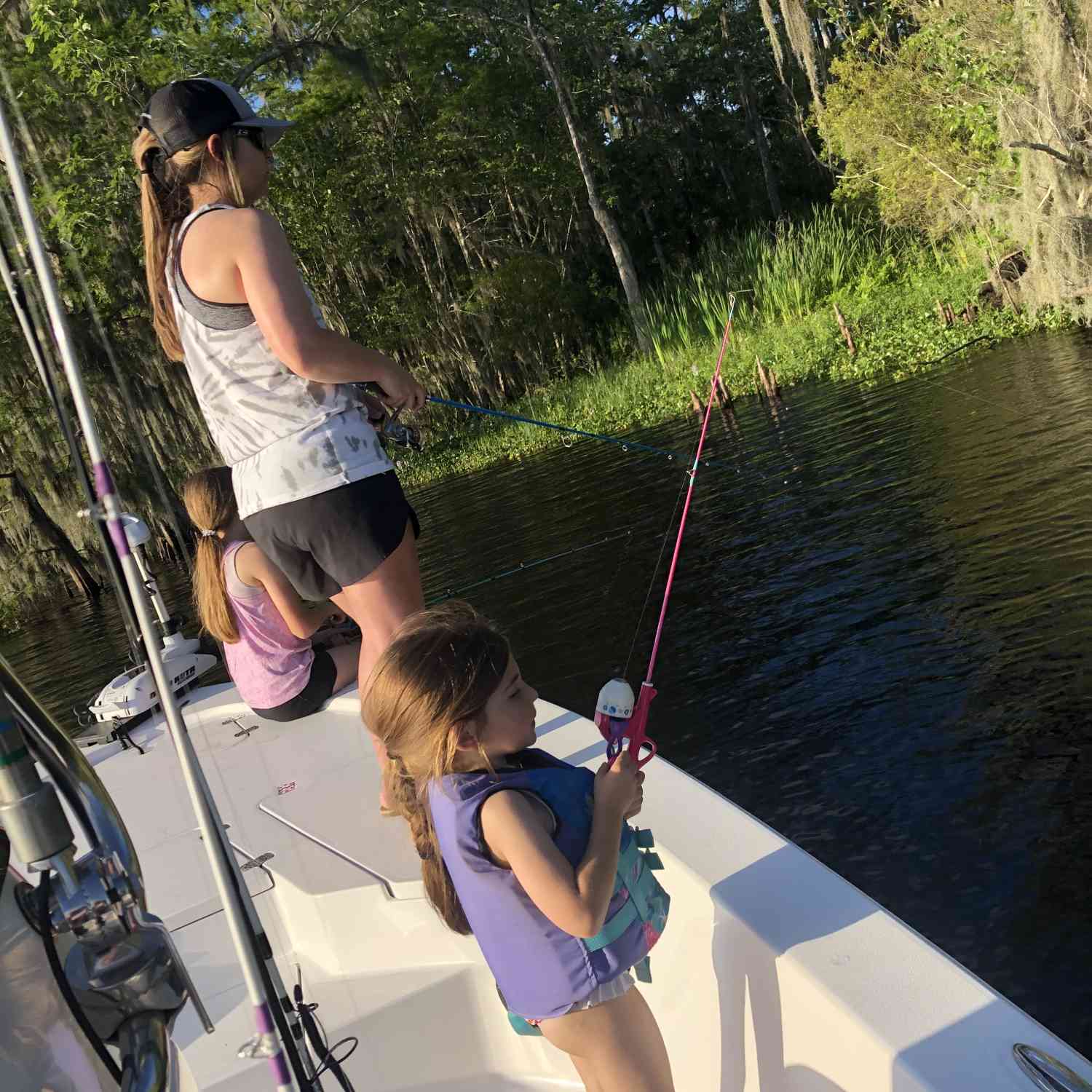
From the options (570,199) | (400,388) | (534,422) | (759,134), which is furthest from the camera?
(759,134)

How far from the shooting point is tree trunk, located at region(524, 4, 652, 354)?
20812mm

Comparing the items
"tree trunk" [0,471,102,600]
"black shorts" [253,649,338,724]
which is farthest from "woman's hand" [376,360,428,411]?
"tree trunk" [0,471,102,600]

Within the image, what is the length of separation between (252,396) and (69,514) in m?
18.4

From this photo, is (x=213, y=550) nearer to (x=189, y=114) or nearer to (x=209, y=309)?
(x=209, y=309)

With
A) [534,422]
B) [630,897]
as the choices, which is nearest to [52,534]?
[534,422]

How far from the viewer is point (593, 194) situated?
70.7ft

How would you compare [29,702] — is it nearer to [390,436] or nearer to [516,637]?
[390,436]

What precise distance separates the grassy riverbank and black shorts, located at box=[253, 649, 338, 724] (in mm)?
9821

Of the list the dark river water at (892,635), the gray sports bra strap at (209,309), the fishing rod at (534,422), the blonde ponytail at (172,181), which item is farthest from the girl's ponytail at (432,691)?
the dark river water at (892,635)

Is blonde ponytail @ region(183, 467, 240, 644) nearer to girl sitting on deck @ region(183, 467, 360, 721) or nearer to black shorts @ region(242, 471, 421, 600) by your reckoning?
girl sitting on deck @ region(183, 467, 360, 721)

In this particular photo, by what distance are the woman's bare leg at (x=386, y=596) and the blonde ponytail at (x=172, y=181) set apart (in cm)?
82

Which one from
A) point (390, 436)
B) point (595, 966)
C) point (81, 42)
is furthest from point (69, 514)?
point (595, 966)

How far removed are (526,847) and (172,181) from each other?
166 cm

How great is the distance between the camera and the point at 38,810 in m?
1.02
